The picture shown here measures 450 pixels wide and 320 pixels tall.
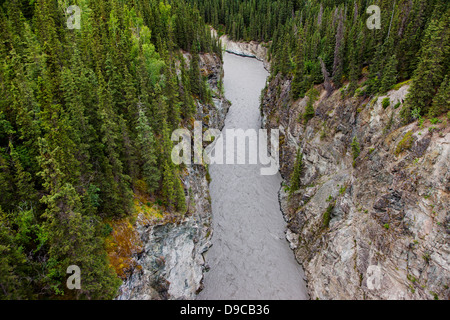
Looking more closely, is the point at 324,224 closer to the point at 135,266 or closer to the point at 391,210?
the point at 391,210

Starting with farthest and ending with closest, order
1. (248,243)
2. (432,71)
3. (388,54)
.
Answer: (248,243) → (388,54) → (432,71)

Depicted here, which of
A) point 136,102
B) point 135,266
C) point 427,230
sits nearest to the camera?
point 427,230

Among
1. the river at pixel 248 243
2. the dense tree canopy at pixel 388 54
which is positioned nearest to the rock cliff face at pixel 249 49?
the dense tree canopy at pixel 388 54

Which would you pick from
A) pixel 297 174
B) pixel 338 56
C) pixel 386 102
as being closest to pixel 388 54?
pixel 386 102

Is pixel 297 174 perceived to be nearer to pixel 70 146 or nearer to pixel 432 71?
pixel 432 71

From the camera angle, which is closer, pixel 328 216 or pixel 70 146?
pixel 70 146

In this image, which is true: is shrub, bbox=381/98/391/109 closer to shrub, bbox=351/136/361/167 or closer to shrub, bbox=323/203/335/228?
shrub, bbox=351/136/361/167

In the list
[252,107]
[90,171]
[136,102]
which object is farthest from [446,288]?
[252,107]

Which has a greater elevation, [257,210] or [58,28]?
[58,28]
